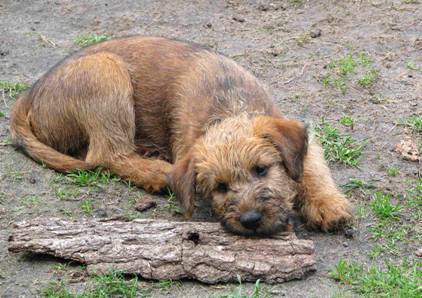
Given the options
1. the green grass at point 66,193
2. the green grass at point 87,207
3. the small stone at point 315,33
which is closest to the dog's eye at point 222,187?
the green grass at point 87,207

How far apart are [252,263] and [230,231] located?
0.35 m

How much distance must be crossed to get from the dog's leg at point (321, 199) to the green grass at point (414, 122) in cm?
150

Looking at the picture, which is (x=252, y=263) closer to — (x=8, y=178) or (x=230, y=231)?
(x=230, y=231)

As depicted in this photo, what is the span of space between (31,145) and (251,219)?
2.82 meters

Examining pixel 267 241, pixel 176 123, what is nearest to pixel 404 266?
pixel 267 241

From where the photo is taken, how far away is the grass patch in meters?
9.08

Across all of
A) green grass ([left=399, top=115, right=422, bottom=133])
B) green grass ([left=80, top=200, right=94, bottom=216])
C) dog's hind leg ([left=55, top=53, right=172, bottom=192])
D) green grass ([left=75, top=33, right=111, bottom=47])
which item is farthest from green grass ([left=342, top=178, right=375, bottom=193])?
green grass ([left=75, top=33, right=111, bottom=47])

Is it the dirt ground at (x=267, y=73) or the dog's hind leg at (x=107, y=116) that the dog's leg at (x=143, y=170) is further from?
the dirt ground at (x=267, y=73)

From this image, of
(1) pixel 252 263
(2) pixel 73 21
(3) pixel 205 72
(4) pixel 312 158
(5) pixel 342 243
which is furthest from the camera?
(2) pixel 73 21

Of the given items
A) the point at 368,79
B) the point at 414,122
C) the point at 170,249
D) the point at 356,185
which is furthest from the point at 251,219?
the point at 368,79

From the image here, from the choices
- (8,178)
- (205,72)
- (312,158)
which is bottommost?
(8,178)

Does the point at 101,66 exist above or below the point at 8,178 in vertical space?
above

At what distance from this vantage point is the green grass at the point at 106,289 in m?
5.71

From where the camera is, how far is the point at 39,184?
735 centimetres
